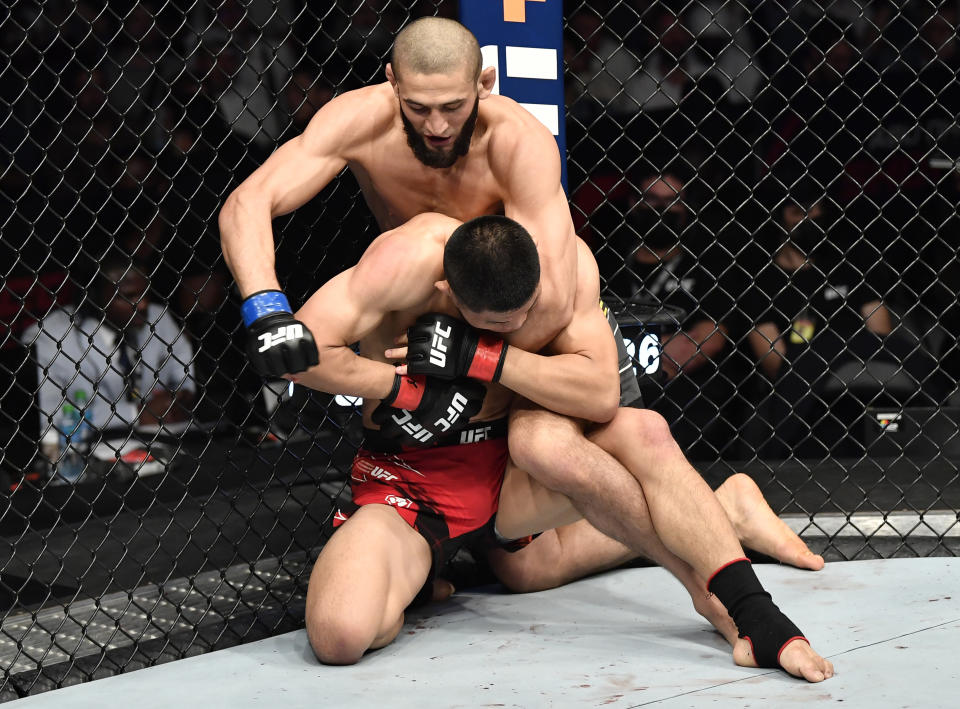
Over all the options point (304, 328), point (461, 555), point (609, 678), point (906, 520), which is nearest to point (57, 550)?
point (461, 555)

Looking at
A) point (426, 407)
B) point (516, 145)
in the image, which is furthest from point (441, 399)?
point (516, 145)

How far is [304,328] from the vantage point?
5.74 ft

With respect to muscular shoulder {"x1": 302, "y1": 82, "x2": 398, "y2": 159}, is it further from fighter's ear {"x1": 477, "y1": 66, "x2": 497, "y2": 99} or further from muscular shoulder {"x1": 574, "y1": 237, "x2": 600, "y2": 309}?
muscular shoulder {"x1": 574, "y1": 237, "x2": 600, "y2": 309}

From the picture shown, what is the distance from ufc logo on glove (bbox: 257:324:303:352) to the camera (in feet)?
5.67

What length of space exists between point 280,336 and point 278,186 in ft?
1.24

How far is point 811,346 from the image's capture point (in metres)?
3.36

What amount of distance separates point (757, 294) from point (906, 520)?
1086mm

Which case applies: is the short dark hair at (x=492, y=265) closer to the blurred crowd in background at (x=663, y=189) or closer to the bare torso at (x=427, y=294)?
the bare torso at (x=427, y=294)

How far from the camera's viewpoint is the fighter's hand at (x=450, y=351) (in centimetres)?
192

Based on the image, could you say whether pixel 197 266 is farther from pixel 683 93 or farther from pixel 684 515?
pixel 684 515

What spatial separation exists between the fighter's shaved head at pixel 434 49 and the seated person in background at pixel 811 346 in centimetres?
165

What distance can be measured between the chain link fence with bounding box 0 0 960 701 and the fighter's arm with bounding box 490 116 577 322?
80cm

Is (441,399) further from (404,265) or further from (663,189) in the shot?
(663,189)

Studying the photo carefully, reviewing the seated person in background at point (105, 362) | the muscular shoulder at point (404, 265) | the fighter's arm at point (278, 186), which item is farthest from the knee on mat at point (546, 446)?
the seated person in background at point (105, 362)
